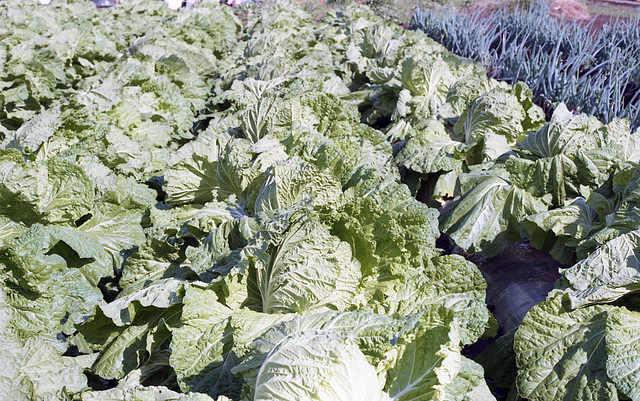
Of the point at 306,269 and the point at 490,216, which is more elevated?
the point at 306,269

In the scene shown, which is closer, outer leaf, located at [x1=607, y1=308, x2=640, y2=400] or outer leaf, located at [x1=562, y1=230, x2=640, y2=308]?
outer leaf, located at [x1=607, y1=308, x2=640, y2=400]

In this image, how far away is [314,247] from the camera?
2.39 meters

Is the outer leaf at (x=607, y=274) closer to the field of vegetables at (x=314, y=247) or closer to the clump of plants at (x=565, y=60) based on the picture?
the field of vegetables at (x=314, y=247)

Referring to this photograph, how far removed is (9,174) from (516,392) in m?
3.26

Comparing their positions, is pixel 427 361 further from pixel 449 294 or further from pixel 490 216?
pixel 490 216

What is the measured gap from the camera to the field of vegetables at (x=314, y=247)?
2.07 m

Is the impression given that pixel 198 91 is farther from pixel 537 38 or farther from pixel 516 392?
pixel 516 392

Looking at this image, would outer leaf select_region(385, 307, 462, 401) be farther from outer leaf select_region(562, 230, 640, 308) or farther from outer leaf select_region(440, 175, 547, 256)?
outer leaf select_region(440, 175, 547, 256)

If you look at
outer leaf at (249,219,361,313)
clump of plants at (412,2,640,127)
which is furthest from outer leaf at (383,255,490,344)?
clump of plants at (412,2,640,127)

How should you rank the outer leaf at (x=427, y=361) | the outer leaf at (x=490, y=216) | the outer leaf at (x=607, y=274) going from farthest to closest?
the outer leaf at (x=490, y=216), the outer leaf at (x=607, y=274), the outer leaf at (x=427, y=361)

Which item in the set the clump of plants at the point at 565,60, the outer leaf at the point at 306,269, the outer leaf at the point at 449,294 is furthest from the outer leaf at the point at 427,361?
the clump of plants at the point at 565,60

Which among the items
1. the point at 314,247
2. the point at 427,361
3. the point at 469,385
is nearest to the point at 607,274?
the point at 469,385

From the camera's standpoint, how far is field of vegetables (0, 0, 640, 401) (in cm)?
207

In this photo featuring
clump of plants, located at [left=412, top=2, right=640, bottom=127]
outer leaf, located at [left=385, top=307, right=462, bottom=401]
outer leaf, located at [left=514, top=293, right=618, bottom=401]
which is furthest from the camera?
clump of plants, located at [left=412, top=2, right=640, bottom=127]
